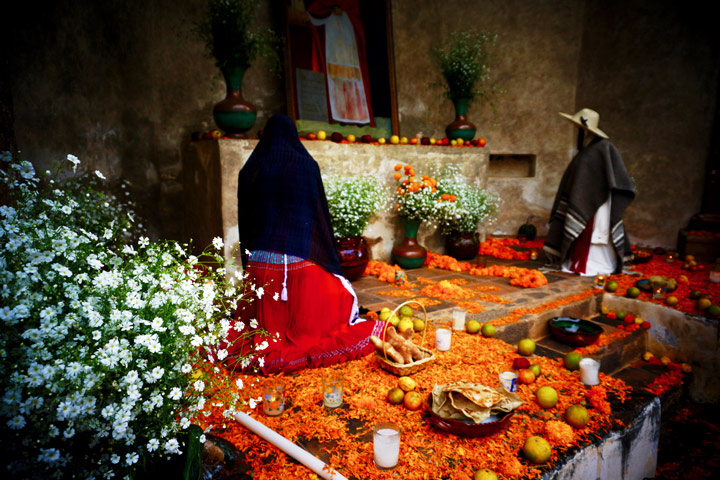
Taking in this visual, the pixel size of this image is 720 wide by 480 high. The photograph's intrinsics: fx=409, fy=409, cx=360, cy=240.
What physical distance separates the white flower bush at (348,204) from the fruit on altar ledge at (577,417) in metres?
2.99

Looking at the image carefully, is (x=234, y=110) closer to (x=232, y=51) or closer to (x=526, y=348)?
(x=232, y=51)

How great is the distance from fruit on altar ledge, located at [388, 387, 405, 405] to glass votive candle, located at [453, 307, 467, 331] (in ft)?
4.33

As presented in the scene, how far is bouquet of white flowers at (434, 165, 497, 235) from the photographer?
5.68 m

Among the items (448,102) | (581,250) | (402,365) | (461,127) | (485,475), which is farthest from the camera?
(448,102)

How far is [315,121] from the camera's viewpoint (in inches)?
246

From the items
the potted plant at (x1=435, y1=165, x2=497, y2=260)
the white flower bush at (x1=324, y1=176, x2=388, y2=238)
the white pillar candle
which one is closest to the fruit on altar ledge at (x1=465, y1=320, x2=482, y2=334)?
the white flower bush at (x1=324, y1=176, x2=388, y2=238)

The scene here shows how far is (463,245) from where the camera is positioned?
605 centimetres

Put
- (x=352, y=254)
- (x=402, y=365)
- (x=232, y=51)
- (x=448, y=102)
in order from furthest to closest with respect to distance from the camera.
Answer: (x=448, y=102) → (x=352, y=254) → (x=232, y=51) → (x=402, y=365)

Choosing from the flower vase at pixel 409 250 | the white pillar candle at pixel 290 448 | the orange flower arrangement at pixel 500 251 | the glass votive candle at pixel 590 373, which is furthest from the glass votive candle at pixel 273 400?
the orange flower arrangement at pixel 500 251

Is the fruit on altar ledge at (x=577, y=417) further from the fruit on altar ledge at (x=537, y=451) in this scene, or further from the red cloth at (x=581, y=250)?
the red cloth at (x=581, y=250)

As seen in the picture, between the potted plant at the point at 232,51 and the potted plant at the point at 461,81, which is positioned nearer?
the potted plant at the point at 232,51

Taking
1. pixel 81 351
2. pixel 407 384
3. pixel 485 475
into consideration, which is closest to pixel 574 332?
pixel 407 384

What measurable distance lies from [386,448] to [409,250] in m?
3.90

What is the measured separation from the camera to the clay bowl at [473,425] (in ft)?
6.77
